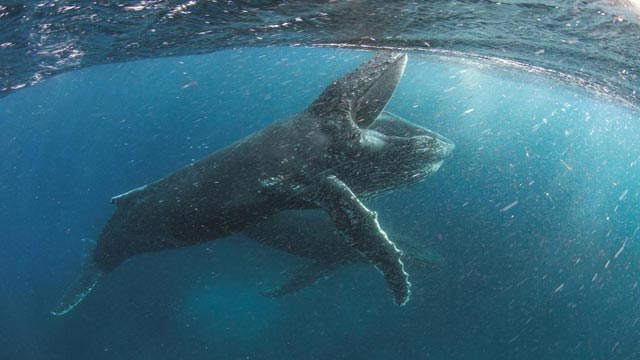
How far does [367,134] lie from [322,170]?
3.43 feet

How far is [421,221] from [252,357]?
11.4 metres

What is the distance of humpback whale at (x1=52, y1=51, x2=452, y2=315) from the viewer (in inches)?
261

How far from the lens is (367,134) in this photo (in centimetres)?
741

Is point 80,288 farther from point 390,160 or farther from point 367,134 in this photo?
point 390,160

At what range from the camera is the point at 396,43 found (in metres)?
13.6

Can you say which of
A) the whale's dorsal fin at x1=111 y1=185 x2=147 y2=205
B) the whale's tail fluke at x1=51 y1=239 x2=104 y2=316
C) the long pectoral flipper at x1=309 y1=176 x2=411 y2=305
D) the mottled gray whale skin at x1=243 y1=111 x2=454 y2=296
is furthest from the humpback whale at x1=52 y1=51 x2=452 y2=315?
the whale's tail fluke at x1=51 y1=239 x2=104 y2=316

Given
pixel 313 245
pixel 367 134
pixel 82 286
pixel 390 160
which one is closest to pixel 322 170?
pixel 367 134

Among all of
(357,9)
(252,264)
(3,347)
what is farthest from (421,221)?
(3,347)

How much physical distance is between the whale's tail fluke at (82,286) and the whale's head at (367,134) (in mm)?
8000

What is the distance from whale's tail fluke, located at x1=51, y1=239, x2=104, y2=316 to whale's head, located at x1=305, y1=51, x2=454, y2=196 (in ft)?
26.2

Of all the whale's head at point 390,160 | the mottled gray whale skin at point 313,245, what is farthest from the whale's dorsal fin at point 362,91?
the mottled gray whale skin at point 313,245

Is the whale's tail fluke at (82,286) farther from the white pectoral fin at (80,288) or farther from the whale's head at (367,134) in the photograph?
the whale's head at (367,134)

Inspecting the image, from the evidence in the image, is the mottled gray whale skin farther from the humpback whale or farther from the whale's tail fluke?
the whale's tail fluke

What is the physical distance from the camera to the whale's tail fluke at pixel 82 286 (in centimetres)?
1086
